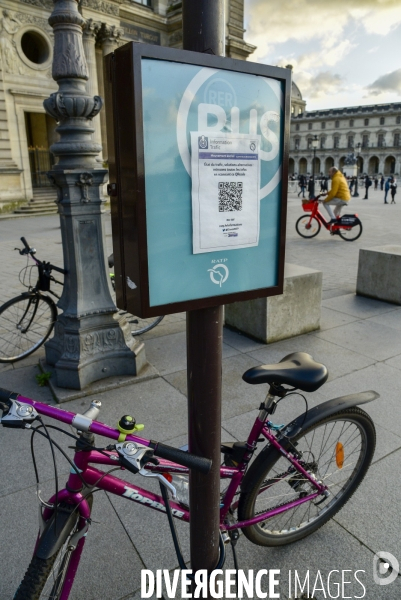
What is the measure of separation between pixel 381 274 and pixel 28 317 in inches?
193

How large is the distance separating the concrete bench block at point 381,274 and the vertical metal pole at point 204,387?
5.61 meters

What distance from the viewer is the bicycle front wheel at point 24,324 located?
463cm

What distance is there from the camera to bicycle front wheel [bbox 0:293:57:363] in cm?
463

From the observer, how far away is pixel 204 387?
1.61m

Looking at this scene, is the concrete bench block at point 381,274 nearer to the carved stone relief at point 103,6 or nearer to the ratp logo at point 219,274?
the ratp logo at point 219,274

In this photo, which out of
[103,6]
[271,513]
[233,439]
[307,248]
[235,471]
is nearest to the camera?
[235,471]

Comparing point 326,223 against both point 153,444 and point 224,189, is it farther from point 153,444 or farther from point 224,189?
point 153,444

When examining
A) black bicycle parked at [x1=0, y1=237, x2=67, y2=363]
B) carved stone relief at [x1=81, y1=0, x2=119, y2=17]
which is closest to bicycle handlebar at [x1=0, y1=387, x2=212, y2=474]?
black bicycle parked at [x1=0, y1=237, x2=67, y2=363]

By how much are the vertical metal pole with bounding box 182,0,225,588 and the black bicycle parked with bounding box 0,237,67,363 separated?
10.2 feet

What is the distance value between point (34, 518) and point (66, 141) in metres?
3.03

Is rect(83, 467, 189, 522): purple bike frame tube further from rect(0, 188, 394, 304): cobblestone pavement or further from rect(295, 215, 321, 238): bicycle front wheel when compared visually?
rect(295, 215, 321, 238): bicycle front wheel

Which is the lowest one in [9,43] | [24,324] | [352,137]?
[24,324]

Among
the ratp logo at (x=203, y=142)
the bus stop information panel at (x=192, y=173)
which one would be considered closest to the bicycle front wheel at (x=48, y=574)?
the bus stop information panel at (x=192, y=173)

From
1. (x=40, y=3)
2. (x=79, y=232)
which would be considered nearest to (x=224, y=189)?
(x=79, y=232)
